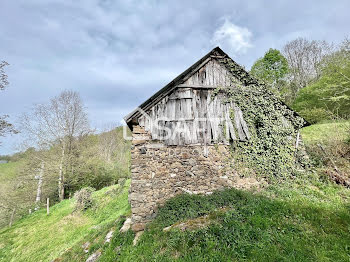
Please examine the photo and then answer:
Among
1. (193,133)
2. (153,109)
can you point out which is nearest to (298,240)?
(193,133)

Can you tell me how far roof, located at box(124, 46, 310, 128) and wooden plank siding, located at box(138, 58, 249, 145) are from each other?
0.54 feet

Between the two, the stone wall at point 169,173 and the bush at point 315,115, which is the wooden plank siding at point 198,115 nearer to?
the stone wall at point 169,173

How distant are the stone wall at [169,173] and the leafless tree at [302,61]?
20.8 m

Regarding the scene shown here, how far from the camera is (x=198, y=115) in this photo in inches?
238

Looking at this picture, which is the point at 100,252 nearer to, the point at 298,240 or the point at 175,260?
the point at 175,260

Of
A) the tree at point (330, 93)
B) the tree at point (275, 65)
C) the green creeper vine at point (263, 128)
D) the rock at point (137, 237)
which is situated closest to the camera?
the rock at point (137, 237)

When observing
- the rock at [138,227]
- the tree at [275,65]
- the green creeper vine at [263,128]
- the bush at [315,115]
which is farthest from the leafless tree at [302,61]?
the rock at [138,227]

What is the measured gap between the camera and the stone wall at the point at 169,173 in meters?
5.18

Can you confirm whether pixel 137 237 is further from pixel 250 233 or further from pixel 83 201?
pixel 83 201

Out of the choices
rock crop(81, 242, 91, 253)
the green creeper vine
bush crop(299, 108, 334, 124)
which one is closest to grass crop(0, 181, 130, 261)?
rock crop(81, 242, 91, 253)

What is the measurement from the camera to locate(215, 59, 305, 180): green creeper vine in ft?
20.6

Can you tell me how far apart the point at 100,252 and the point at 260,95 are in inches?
338

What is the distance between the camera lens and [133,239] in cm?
465

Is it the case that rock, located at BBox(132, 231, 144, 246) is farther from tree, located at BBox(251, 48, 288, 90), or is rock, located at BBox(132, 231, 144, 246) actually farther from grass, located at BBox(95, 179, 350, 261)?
tree, located at BBox(251, 48, 288, 90)
